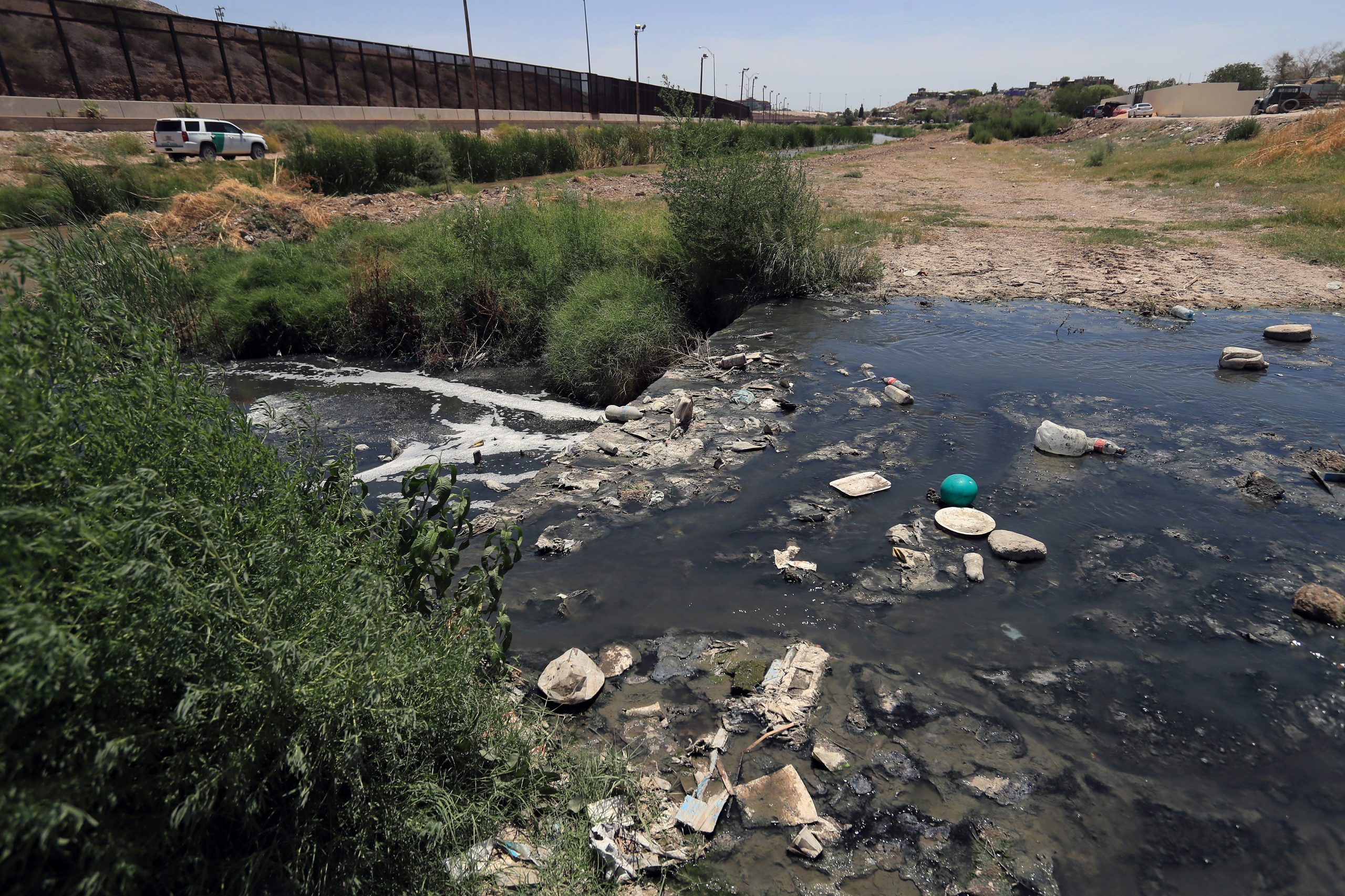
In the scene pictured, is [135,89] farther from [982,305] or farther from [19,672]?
[19,672]

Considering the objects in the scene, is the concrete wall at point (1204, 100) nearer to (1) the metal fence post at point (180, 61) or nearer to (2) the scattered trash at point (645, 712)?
(2) the scattered trash at point (645, 712)

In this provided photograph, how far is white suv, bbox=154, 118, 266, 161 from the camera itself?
67.5 feet

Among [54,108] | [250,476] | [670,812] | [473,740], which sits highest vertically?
[54,108]

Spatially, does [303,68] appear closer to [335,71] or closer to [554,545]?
[335,71]

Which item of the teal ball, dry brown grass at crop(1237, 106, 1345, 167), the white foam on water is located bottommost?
the white foam on water

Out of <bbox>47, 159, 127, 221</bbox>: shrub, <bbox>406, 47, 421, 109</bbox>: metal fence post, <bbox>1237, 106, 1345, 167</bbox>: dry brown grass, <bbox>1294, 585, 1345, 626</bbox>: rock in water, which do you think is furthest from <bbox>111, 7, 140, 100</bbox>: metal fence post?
<bbox>1237, 106, 1345, 167</bbox>: dry brown grass

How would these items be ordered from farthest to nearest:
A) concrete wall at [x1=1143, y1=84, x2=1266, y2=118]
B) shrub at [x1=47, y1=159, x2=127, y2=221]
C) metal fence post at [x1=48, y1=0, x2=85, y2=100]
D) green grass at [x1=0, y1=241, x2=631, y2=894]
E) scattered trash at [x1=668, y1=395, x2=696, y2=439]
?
concrete wall at [x1=1143, y1=84, x2=1266, y2=118], metal fence post at [x1=48, y1=0, x2=85, y2=100], shrub at [x1=47, y1=159, x2=127, y2=221], scattered trash at [x1=668, y1=395, x2=696, y2=439], green grass at [x1=0, y1=241, x2=631, y2=894]

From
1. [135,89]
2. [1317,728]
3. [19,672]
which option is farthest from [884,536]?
[135,89]

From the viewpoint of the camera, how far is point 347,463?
2.88 m

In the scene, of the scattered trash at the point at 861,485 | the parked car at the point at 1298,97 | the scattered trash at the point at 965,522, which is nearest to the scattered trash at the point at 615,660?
the scattered trash at the point at 861,485

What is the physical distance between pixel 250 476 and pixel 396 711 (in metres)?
0.85

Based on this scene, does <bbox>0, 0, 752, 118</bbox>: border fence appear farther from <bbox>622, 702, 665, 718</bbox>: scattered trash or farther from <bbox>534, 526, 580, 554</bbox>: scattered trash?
<bbox>622, 702, 665, 718</bbox>: scattered trash

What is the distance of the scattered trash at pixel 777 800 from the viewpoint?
257 centimetres

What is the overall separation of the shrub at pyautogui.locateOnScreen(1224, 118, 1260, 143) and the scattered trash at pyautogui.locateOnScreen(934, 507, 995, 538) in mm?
25952
